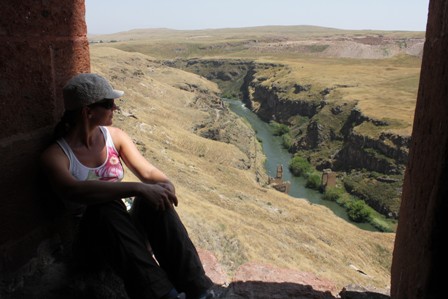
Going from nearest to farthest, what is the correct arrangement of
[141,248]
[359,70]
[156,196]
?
[141,248] < [156,196] < [359,70]

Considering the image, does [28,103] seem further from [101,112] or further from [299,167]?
[299,167]

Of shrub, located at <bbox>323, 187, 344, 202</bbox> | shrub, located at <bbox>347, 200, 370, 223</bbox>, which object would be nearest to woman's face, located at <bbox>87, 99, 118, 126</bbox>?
shrub, located at <bbox>347, 200, 370, 223</bbox>

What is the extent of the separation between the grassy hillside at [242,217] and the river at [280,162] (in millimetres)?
10158

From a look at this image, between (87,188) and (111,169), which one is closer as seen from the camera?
(87,188)

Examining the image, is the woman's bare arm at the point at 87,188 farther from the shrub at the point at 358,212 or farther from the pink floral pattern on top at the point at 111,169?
the shrub at the point at 358,212

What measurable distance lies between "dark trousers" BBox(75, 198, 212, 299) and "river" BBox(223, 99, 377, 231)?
3097 cm

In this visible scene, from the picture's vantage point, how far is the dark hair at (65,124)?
9.91 ft

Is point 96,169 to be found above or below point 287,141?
above

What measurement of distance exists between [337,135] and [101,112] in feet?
153

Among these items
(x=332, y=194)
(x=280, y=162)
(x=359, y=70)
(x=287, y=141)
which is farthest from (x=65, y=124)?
(x=359, y=70)

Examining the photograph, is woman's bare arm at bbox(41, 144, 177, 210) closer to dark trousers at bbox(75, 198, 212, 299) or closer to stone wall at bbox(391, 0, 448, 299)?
dark trousers at bbox(75, 198, 212, 299)

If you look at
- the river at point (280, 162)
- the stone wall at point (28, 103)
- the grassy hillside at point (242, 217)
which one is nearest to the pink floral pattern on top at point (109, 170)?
the stone wall at point (28, 103)

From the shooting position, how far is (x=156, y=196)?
2850 millimetres

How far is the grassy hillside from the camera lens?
29.0ft
